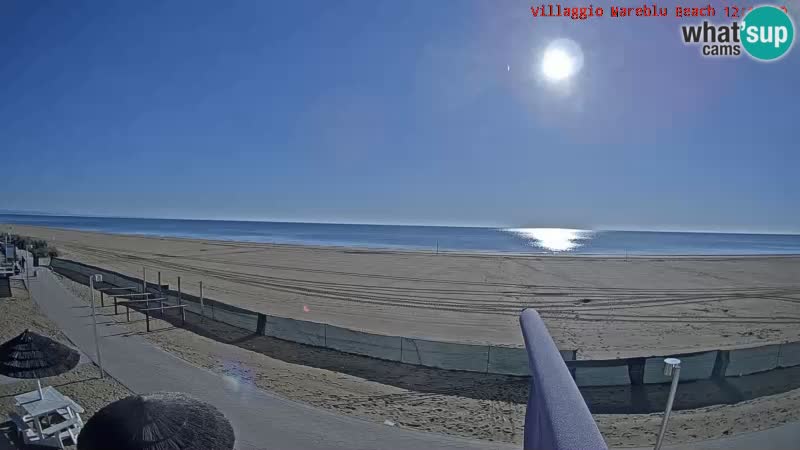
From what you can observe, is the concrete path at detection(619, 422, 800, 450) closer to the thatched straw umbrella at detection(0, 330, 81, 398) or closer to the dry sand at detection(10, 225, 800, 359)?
the dry sand at detection(10, 225, 800, 359)

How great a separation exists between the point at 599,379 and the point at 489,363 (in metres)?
2.34

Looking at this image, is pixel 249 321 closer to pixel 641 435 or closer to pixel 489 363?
pixel 489 363

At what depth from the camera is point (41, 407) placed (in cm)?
581

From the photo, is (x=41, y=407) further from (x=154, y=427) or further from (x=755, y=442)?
(x=755, y=442)

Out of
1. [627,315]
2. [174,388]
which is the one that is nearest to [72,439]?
[174,388]

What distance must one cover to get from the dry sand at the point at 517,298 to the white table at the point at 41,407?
7732 mm

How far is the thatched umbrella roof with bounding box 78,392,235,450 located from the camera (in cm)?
364

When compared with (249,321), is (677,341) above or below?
below

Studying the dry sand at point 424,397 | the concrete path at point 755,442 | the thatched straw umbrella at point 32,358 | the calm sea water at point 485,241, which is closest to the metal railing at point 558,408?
the dry sand at point 424,397

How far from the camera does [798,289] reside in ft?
72.4

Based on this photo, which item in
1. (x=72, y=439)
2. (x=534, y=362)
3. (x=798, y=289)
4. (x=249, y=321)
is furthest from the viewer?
(x=798, y=289)

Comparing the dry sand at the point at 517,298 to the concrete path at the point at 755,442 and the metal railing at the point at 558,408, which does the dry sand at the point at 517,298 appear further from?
the metal railing at the point at 558,408

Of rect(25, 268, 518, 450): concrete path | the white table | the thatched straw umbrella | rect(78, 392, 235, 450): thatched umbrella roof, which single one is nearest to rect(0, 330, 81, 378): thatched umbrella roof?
the thatched straw umbrella

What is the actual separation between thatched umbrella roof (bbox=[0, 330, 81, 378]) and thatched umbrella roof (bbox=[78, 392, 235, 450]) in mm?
3035
